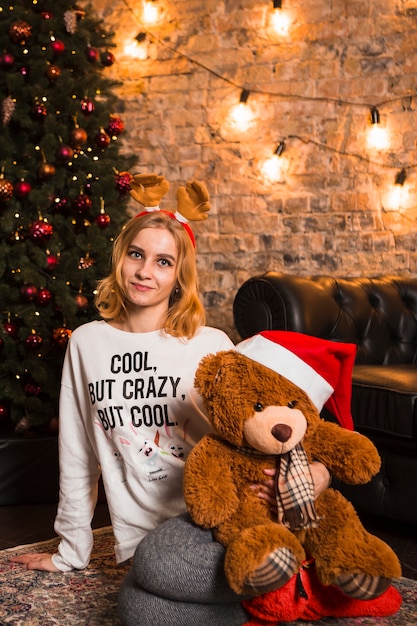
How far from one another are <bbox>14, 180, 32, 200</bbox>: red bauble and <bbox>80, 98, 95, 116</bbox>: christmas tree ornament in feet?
1.48

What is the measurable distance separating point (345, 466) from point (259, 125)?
8.96 feet

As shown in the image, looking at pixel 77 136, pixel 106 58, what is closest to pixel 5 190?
pixel 77 136

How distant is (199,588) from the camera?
1.53m

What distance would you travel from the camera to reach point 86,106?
3131 mm

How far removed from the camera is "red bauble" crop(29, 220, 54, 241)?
286 centimetres

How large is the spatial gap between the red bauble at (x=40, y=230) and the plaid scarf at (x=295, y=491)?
1.67 m

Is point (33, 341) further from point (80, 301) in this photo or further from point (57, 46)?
point (57, 46)

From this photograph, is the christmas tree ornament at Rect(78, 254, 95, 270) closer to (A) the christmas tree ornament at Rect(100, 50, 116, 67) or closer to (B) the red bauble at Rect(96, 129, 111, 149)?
(B) the red bauble at Rect(96, 129, 111, 149)

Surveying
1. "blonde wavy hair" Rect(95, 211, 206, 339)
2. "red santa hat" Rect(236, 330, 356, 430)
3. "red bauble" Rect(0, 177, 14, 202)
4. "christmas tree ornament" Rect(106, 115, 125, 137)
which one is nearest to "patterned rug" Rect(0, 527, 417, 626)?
"red santa hat" Rect(236, 330, 356, 430)

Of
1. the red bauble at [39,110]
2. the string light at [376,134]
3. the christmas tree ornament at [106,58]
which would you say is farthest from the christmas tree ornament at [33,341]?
the string light at [376,134]

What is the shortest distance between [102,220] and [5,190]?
1.42 ft

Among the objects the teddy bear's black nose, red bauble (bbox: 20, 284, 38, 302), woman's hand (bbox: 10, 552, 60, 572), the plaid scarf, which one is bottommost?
woman's hand (bbox: 10, 552, 60, 572)

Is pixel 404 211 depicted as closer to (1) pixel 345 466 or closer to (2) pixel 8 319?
(2) pixel 8 319

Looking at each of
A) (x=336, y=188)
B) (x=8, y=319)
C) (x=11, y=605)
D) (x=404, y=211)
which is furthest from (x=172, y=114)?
(x=11, y=605)
